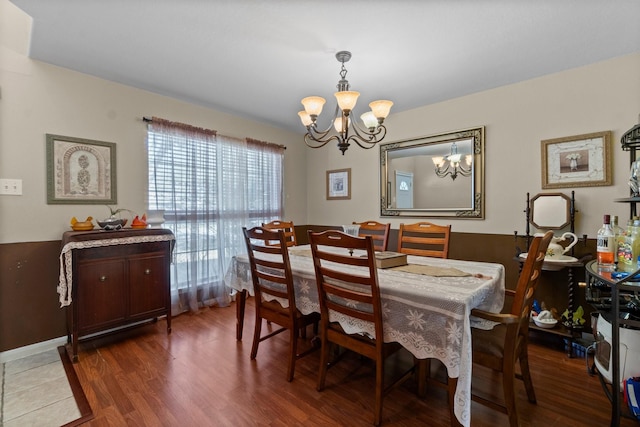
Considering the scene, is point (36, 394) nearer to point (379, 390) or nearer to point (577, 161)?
point (379, 390)

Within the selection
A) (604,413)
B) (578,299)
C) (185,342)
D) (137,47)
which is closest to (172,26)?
(137,47)

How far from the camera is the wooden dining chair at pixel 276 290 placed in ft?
6.39

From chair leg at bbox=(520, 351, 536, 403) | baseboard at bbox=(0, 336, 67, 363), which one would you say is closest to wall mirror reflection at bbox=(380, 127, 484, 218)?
chair leg at bbox=(520, 351, 536, 403)

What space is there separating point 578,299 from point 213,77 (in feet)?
12.2

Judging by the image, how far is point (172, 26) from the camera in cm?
194

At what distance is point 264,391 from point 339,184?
2927 mm

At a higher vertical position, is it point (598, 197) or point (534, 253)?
point (598, 197)

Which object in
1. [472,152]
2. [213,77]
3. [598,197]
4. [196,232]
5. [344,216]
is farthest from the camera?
[344,216]

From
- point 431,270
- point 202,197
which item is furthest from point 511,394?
point 202,197

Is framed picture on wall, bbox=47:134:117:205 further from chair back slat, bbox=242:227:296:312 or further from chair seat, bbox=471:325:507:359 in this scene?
chair seat, bbox=471:325:507:359

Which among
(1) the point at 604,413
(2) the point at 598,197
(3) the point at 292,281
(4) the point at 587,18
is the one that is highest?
(4) the point at 587,18

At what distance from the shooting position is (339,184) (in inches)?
168

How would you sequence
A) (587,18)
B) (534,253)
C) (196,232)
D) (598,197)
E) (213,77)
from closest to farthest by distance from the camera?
(534,253) < (587,18) < (598,197) < (213,77) < (196,232)

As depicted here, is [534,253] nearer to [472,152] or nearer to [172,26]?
[472,152]
